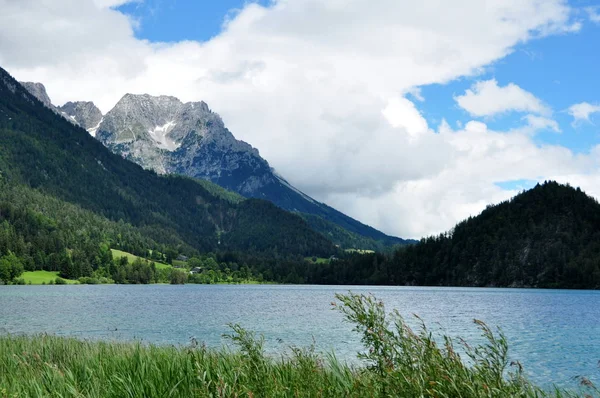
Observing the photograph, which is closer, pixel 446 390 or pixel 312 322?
pixel 446 390

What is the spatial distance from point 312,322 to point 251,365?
68799 mm

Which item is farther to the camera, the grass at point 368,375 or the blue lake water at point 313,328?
the blue lake water at point 313,328

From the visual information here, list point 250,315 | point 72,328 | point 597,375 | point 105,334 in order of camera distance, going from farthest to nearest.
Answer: point 250,315
point 72,328
point 105,334
point 597,375

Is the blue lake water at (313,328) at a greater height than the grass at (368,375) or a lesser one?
lesser

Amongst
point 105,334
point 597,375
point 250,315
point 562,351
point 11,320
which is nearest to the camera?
point 597,375

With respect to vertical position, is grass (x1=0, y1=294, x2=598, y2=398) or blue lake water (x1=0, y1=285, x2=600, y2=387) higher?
grass (x1=0, y1=294, x2=598, y2=398)

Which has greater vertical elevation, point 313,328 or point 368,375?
point 368,375

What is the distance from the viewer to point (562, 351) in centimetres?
5619

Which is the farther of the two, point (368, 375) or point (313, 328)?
point (313, 328)

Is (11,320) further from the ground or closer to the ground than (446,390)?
closer to the ground

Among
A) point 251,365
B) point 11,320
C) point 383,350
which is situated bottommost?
point 11,320

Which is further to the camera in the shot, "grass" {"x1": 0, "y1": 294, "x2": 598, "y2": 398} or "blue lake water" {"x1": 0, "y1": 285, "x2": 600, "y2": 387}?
"blue lake water" {"x1": 0, "y1": 285, "x2": 600, "y2": 387}

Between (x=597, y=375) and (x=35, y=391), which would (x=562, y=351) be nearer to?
(x=597, y=375)

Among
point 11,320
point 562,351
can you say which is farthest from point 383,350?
point 11,320
